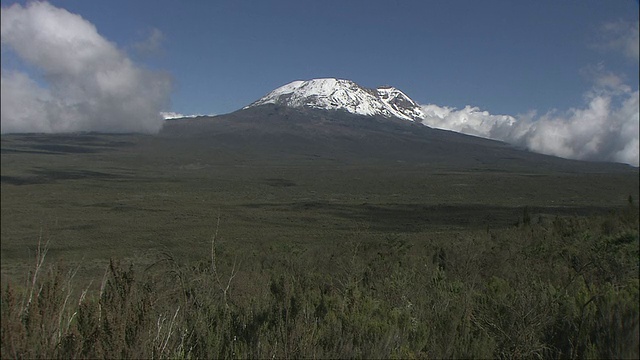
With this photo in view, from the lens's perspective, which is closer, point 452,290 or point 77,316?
point 77,316

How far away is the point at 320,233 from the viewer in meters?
30.5

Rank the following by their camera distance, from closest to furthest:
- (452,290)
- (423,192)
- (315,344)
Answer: (315,344)
(452,290)
(423,192)

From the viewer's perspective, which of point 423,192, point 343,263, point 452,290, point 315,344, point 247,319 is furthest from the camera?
point 423,192

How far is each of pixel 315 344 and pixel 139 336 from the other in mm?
1171

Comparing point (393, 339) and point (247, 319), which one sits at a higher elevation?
point (393, 339)

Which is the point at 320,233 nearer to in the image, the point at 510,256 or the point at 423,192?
the point at 510,256

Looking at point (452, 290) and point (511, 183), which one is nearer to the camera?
point (452, 290)

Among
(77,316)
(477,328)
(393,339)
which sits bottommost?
(477,328)

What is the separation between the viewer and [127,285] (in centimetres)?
312

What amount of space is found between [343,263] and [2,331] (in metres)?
9.29

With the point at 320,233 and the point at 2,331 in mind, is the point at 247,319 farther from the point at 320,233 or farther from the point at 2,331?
the point at 320,233

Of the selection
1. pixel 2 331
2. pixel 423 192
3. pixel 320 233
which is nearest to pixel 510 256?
pixel 2 331

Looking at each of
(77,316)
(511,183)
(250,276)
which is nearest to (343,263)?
(250,276)

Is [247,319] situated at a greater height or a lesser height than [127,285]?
lesser
